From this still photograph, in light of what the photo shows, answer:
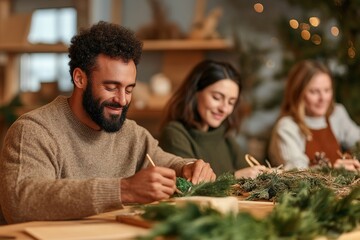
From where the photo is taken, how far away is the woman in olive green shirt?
347 centimetres

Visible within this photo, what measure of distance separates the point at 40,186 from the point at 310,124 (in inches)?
96.8

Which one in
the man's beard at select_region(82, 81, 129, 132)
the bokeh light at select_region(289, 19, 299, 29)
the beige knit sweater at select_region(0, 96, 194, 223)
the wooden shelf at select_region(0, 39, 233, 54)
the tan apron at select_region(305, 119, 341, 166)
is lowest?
the tan apron at select_region(305, 119, 341, 166)

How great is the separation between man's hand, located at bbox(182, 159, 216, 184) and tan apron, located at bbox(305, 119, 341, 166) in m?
1.59

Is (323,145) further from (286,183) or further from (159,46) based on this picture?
(159,46)

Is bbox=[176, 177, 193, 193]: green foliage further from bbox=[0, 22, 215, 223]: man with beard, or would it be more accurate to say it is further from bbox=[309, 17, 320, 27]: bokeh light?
bbox=[309, 17, 320, 27]: bokeh light

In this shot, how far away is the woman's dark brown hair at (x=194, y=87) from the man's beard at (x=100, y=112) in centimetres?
123

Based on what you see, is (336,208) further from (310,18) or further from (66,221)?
(310,18)

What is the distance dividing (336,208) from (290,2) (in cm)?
370

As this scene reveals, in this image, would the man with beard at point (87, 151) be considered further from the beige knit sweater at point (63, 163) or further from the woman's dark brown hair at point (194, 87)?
the woman's dark brown hair at point (194, 87)

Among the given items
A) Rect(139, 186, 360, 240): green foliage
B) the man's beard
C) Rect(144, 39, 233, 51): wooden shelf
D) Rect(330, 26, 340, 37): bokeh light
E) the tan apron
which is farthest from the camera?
Rect(144, 39, 233, 51): wooden shelf

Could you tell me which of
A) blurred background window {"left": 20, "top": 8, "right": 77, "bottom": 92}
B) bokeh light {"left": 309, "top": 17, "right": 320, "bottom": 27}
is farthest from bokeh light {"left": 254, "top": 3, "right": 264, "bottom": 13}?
blurred background window {"left": 20, "top": 8, "right": 77, "bottom": 92}

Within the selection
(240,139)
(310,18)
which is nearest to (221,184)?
(310,18)

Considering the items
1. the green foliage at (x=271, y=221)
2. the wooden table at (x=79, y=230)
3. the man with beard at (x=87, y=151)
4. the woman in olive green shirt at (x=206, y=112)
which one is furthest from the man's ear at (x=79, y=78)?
the woman in olive green shirt at (x=206, y=112)

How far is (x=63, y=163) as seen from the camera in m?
2.28
